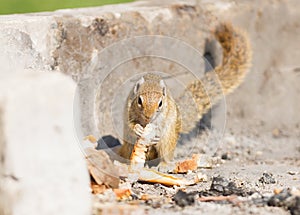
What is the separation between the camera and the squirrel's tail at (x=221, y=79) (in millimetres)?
4113

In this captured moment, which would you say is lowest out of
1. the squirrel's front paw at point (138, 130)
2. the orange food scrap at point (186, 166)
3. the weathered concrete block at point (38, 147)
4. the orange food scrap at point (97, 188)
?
the orange food scrap at point (186, 166)

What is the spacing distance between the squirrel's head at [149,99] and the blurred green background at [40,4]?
2625 mm

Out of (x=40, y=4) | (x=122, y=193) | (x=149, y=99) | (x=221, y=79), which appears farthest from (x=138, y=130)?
(x=40, y=4)

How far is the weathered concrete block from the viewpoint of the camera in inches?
84.5

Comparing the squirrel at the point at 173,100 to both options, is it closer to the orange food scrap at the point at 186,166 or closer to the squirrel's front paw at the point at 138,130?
the squirrel's front paw at the point at 138,130

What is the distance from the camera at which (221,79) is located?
4.37 m

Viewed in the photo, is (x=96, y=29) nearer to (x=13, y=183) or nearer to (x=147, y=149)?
(x=147, y=149)

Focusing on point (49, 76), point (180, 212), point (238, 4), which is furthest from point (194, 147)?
point (49, 76)

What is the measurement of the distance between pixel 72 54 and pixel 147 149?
79 cm

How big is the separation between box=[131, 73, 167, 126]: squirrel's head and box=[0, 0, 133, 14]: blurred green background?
103 inches

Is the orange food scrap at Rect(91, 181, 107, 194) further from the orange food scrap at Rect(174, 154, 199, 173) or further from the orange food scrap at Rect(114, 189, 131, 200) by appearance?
the orange food scrap at Rect(174, 154, 199, 173)

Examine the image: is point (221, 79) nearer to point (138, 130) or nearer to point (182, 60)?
point (182, 60)

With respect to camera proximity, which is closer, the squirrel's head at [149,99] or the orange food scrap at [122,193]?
the orange food scrap at [122,193]

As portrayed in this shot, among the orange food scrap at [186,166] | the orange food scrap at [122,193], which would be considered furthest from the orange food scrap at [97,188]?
the orange food scrap at [186,166]
